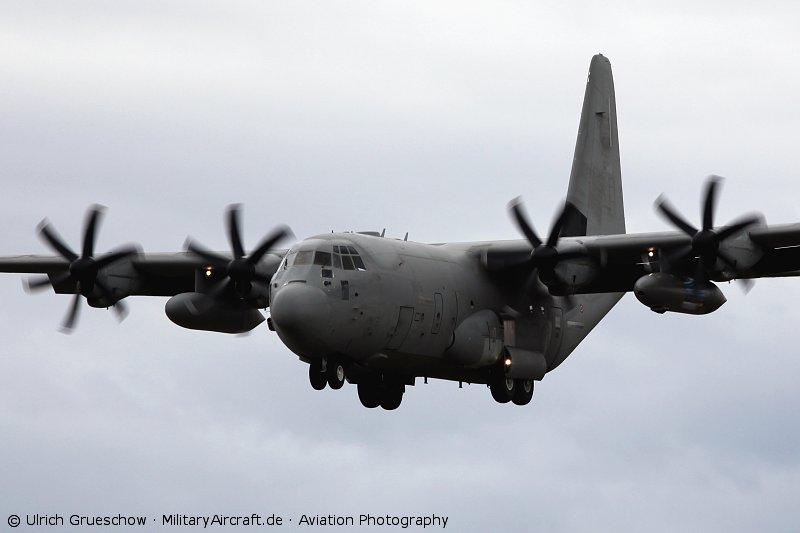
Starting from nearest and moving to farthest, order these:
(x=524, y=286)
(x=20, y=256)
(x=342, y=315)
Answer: (x=342, y=315) → (x=524, y=286) → (x=20, y=256)

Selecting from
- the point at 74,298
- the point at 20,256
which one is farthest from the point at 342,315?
the point at 20,256

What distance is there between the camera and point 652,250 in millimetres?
35188

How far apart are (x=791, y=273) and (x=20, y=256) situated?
2067 centimetres

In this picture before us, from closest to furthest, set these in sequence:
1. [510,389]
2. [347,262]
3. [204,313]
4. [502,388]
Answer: [347,262]
[502,388]
[510,389]
[204,313]

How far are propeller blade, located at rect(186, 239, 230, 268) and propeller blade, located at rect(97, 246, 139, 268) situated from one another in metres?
2.55

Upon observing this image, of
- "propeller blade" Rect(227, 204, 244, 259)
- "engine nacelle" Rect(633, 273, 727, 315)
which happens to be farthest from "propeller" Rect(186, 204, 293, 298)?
"engine nacelle" Rect(633, 273, 727, 315)

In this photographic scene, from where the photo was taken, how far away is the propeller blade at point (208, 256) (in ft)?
124

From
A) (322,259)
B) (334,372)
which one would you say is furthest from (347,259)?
(334,372)

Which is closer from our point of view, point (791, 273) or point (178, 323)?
point (791, 273)

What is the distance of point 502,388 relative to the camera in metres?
37.2

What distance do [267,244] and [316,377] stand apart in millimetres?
4443

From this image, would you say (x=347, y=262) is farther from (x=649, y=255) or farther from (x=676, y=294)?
(x=676, y=294)

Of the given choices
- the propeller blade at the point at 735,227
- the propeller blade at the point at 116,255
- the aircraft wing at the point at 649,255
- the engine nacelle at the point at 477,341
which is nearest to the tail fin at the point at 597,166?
the aircraft wing at the point at 649,255

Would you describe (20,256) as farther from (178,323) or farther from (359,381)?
(359,381)
